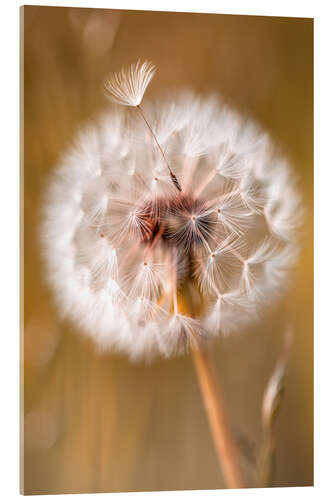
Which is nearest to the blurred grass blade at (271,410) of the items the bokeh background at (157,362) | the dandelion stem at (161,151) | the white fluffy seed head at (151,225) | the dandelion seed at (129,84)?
the bokeh background at (157,362)

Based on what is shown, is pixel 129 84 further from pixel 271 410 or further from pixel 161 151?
pixel 271 410

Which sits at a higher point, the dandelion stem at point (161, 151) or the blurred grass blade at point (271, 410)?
the dandelion stem at point (161, 151)

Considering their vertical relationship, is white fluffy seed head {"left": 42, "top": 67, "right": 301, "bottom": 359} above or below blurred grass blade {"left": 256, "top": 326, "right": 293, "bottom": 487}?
above

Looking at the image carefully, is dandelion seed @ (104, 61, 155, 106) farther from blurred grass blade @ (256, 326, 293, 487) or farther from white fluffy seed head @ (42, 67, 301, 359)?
blurred grass blade @ (256, 326, 293, 487)

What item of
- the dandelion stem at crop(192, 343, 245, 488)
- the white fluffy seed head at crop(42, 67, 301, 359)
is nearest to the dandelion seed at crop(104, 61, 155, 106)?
the white fluffy seed head at crop(42, 67, 301, 359)

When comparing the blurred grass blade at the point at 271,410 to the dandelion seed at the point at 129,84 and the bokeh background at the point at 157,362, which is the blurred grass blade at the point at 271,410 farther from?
the dandelion seed at the point at 129,84

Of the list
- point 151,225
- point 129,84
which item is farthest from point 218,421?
point 129,84
